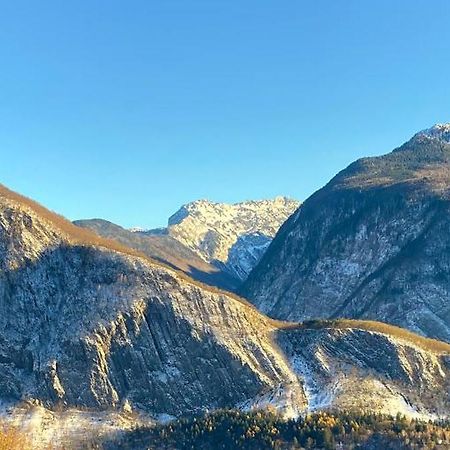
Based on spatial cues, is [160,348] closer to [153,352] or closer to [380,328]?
[153,352]

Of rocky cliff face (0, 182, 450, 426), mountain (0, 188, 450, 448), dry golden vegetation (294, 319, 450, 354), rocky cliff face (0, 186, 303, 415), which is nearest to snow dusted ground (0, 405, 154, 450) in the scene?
mountain (0, 188, 450, 448)

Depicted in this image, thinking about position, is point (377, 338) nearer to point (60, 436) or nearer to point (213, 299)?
point (213, 299)

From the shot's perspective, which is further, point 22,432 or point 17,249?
point 17,249

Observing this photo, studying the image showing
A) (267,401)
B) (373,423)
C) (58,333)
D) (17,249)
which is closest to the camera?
(373,423)

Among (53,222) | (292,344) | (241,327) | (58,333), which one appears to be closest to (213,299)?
(241,327)

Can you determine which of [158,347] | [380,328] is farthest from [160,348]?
[380,328]

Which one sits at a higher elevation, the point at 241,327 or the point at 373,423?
the point at 241,327
